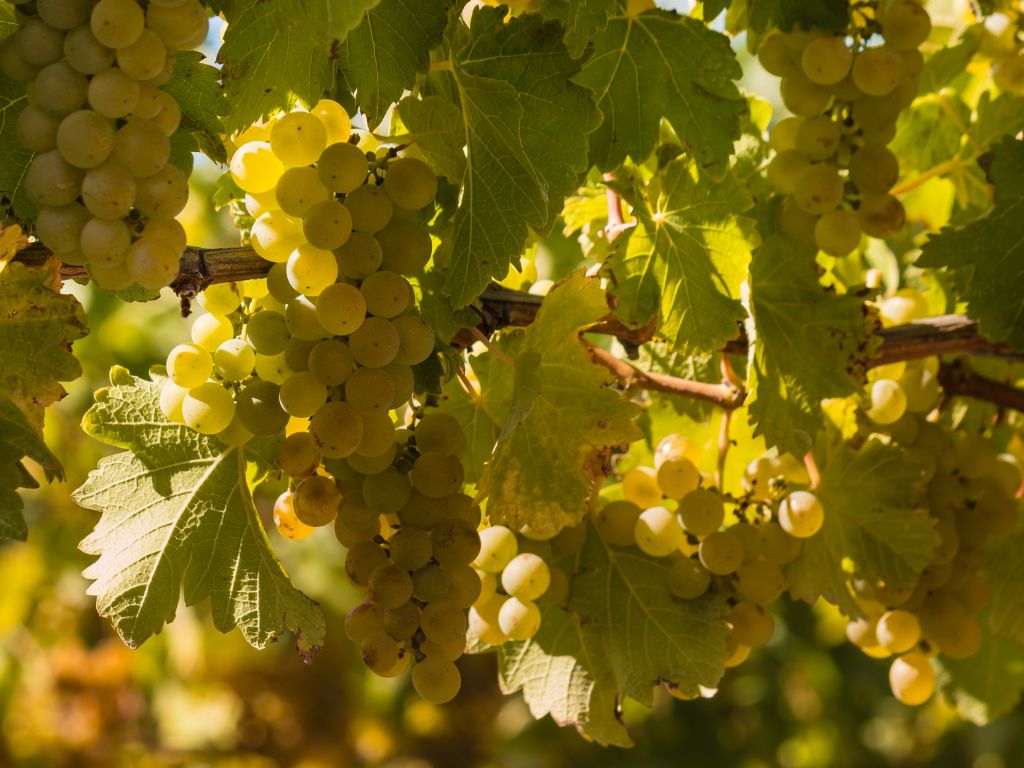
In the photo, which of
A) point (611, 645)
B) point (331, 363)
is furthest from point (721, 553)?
point (331, 363)

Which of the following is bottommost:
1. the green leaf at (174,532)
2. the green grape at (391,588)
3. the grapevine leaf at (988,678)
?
the grapevine leaf at (988,678)

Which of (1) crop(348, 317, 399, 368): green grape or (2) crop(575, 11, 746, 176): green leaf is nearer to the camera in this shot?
(1) crop(348, 317, 399, 368): green grape

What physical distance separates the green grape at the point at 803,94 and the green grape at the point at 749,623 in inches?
21.4

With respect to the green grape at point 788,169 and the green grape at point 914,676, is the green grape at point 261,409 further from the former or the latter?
the green grape at point 914,676

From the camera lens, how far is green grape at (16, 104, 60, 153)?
717mm

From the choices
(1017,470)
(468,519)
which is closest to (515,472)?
(468,519)

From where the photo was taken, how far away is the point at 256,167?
3.03ft

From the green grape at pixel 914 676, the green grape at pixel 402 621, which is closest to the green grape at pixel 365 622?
the green grape at pixel 402 621

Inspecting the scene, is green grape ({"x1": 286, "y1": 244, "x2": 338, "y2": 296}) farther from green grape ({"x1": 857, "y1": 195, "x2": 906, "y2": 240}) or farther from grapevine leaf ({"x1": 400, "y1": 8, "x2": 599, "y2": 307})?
green grape ({"x1": 857, "y1": 195, "x2": 906, "y2": 240})

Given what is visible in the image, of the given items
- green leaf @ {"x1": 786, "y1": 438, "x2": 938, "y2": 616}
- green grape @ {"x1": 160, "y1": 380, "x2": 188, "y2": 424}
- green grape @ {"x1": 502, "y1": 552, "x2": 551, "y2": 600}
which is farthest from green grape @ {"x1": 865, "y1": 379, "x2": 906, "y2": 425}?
green grape @ {"x1": 160, "y1": 380, "x2": 188, "y2": 424}

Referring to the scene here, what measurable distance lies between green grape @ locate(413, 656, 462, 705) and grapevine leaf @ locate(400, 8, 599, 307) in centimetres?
31

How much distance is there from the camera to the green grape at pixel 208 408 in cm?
98

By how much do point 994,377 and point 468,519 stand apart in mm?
932

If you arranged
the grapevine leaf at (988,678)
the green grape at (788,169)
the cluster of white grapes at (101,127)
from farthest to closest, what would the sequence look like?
the grapevine leaf at (988,678)
the green grape at (788,169)
the cluster of white grapes at (101,127)
